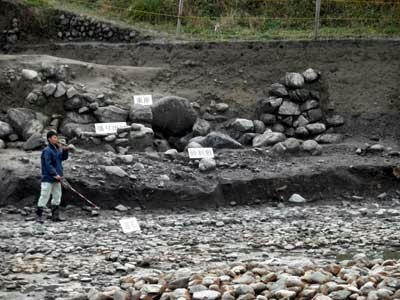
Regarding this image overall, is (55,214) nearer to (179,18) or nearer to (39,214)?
(39,214)

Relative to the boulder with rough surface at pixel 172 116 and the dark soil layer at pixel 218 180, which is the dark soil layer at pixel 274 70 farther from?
the dark soil layer at pixel 218 180

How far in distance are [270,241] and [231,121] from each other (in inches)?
218

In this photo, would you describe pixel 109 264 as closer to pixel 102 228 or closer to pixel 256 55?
pixel 102 228

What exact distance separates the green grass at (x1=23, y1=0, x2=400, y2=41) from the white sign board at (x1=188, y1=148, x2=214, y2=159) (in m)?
5.29

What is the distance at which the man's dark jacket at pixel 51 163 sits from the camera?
496 inches

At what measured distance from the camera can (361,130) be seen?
17.0 meters

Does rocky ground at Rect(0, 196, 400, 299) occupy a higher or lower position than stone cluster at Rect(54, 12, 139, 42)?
lower

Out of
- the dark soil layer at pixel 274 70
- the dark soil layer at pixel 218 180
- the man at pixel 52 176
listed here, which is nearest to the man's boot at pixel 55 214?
the man at pixel 52 176

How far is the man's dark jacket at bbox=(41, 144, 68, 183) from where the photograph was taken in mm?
12594

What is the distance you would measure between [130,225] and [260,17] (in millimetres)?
10357

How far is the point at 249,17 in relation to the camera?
2112 centimetres

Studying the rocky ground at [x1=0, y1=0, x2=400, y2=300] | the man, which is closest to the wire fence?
the rocky ground at [x1=0, y1=0, x2=400, y2=300]

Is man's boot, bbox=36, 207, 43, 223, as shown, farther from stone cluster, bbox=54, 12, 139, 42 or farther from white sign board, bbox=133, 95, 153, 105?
stone cluster, bbox=54, 12, 139, 42

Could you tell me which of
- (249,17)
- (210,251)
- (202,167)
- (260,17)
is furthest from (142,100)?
(210,251)
